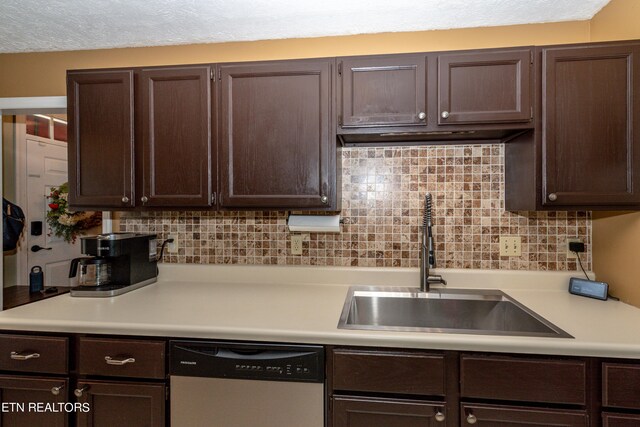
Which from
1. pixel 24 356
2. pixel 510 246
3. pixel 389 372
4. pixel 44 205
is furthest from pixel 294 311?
pixel 44 205

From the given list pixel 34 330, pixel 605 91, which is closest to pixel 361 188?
pixel 605 91

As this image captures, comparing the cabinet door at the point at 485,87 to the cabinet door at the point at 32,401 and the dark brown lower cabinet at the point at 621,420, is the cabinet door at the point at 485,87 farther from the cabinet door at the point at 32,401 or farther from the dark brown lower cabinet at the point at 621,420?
the cabinet door at the point at 32,401

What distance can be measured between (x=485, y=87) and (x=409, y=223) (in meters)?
0.76

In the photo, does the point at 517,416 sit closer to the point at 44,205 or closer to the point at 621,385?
the point at 621,385

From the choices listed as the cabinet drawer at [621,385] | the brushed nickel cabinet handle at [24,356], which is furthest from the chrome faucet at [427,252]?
the brushed nickel cabinet handle at [24,356]

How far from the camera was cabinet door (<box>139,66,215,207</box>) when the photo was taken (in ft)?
5.24

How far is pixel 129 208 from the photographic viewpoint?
165cm

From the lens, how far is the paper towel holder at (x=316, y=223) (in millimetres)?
1702

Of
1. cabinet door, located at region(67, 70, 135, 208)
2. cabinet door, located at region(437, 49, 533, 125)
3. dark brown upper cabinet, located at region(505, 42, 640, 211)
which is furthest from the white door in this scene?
dark brown upper cabinet, located at region(505, 42, 640, 211)

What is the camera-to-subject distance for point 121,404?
128 centimetres

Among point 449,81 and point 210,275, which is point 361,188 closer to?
point 449,81

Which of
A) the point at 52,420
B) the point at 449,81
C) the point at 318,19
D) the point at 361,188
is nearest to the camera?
the point at 52,420

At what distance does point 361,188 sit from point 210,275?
3.31ft

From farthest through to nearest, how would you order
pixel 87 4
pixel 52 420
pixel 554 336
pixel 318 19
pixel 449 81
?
1. pixel 318 19
2. pixel 87 4
3. pixel 449 81
4. pixel 52 420
5. pixel 554 336
